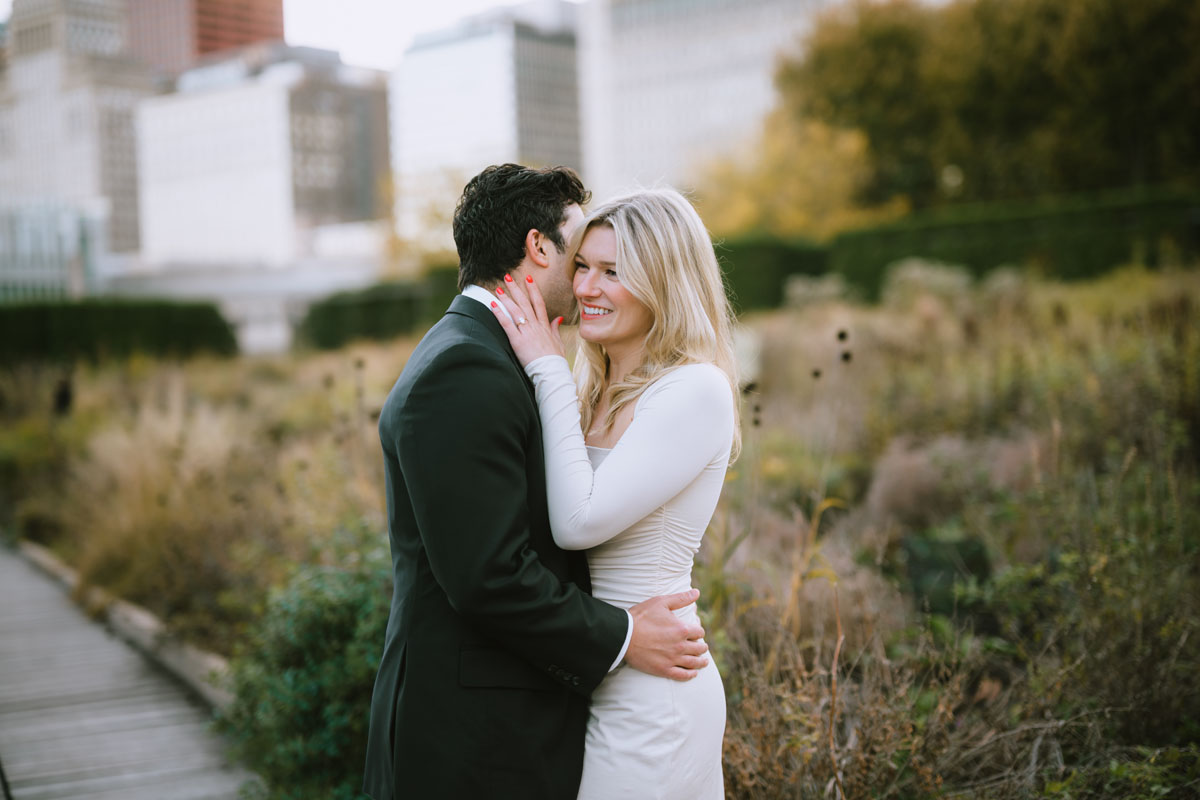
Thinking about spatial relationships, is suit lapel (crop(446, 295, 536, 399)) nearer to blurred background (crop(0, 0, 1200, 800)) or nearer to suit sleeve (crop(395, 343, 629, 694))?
suit sleeve (crop(395, 343, 629, 694))

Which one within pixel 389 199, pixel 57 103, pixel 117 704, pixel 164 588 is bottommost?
pixel 117 704

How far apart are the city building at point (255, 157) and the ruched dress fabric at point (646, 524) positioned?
529 ft

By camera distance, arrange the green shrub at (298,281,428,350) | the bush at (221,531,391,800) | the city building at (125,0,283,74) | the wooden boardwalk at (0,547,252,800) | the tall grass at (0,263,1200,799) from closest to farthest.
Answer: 1. the tall grass at (0,263,1200,799)
2. the bush at (221,531,391,800)
3. the wooden boardwalk at (0,547,252,800)
4. the green shrub at (298,281,428,350)
5. the city building at (125,0,283,74)

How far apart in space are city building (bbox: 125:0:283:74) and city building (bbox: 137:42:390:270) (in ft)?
35.2

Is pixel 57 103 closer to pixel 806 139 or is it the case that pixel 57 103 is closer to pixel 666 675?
pixel 806 139

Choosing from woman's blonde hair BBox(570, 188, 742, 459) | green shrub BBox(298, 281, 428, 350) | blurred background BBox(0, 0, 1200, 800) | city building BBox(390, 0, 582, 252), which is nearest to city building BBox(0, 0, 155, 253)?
blurred background BBox(0, 0, 1200, 800)

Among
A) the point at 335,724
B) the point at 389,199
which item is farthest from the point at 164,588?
the point at 389,199

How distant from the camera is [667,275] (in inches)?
80.3

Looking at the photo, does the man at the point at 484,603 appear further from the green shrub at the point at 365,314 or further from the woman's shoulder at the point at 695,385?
the green shrub at the point at 365,314

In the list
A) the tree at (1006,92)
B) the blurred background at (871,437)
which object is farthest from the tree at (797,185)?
the tree at (1006,92)

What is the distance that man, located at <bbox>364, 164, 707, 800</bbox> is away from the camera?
1.74m

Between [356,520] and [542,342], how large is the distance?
284 centimetres

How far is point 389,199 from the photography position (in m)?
42.9

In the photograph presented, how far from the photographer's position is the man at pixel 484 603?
174cm
